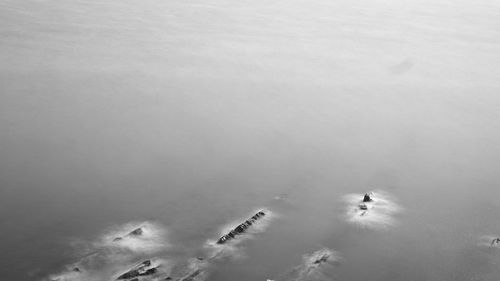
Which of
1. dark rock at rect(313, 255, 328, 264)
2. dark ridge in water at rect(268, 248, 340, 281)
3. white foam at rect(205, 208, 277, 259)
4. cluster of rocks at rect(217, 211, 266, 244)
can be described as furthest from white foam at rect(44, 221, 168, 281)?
dark rock at rect(313, 255, 328, 264)

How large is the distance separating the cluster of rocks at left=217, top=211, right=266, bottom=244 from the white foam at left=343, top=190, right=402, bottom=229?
1.63 m

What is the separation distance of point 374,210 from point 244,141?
366 centimetres

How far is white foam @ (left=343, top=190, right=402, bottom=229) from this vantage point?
9070 mm

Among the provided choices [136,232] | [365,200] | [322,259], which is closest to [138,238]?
[136,232]

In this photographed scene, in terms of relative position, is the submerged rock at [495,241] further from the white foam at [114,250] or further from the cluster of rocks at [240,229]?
the white foam at [114,250]

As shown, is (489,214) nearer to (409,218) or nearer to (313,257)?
(409,218)

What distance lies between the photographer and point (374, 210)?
955 cm

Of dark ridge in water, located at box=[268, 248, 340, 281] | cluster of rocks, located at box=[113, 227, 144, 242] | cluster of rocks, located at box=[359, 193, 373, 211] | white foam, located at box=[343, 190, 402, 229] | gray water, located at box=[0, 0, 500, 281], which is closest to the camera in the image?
dark ridge in water, located at box=[268, 248, 340, 281]

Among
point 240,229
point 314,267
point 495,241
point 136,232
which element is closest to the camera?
point 314,267

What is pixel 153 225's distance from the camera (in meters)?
8.41

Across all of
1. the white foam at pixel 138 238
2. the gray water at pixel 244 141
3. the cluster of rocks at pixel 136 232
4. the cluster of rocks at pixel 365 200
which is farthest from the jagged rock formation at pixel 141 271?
the cluster of rocks at pixel 365 200

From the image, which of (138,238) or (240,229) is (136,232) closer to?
(138,238)

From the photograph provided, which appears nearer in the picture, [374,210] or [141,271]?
[141,271]

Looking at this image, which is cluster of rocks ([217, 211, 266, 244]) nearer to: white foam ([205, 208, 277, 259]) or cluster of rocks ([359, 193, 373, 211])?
white foam ([205, 208, 277, 259])
